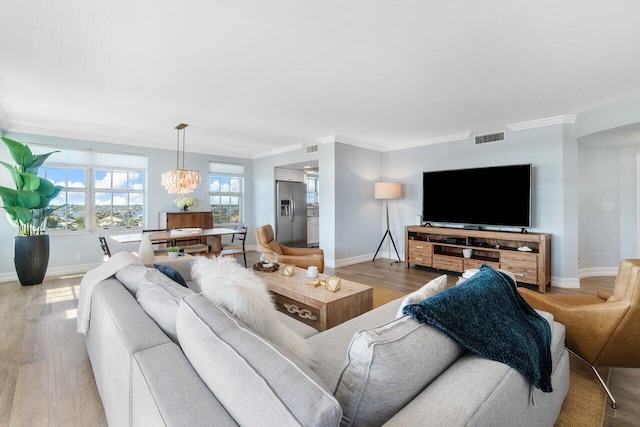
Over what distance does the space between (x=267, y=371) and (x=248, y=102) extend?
3460mm

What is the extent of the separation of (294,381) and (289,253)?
12.4 ft

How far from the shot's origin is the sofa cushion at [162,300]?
4.11ft

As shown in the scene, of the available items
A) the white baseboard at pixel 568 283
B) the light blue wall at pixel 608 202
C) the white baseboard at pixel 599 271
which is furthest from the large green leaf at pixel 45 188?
the white baseboard at pixel 599 271

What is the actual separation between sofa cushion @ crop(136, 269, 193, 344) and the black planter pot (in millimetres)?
3852

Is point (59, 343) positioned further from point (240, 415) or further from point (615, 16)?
point (615, 16)

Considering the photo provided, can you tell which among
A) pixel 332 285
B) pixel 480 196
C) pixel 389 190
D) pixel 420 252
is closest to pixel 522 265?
pixel 480 196

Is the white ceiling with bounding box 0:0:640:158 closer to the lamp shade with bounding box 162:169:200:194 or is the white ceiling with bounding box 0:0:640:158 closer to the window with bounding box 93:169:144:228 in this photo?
the lamp shade with bounding box 162:169:200:194

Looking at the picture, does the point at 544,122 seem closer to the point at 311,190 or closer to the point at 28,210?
the point at 311,190

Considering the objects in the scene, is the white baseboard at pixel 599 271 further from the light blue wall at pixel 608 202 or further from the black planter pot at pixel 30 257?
the black planter pot at pixel 30 257

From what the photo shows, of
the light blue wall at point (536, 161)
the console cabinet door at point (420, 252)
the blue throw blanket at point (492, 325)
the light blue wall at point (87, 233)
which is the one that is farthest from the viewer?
the console cabinet door at point (420, 252)

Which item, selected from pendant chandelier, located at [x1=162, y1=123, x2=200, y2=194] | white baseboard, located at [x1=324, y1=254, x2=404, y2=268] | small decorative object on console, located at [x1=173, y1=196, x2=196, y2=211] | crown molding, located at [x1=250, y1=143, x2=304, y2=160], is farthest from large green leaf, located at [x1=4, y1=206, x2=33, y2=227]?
white baseboard, located at [x1=324, y1=254, x2=404, y2=268]

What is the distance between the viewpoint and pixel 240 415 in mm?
703

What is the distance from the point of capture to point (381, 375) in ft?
2.65

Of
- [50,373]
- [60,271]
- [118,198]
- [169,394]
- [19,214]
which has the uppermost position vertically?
[118,198]
